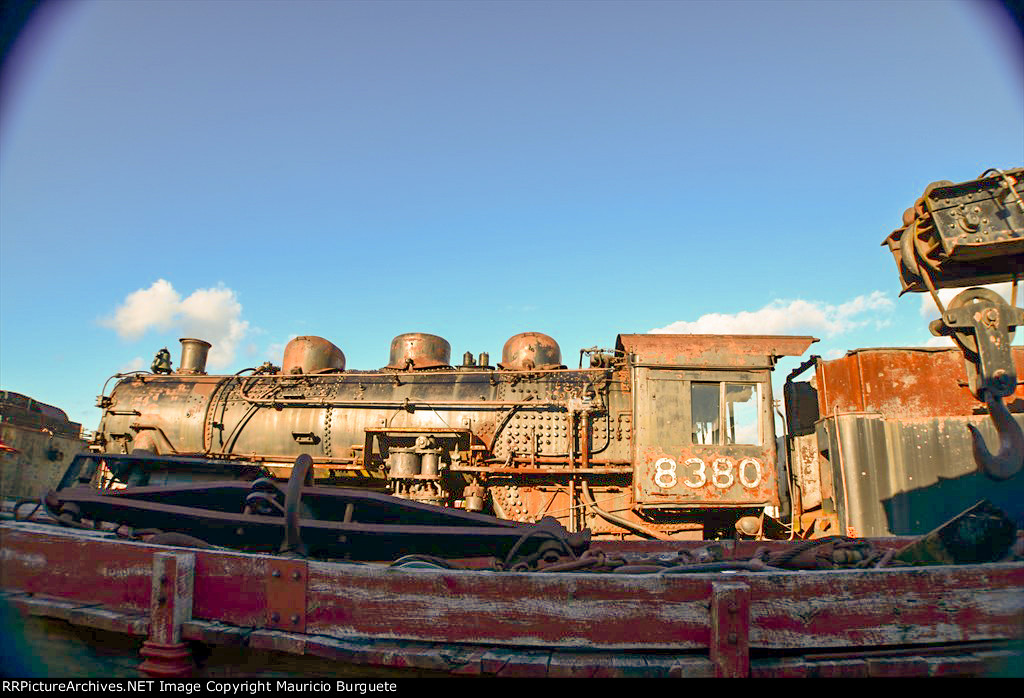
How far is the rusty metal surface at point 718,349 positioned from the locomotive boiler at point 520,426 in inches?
0.7

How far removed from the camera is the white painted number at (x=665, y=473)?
Answer: 276 inches

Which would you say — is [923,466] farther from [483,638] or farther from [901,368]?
[483,638]

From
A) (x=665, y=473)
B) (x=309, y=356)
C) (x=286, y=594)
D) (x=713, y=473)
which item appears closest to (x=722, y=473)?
(x=713, y=473)

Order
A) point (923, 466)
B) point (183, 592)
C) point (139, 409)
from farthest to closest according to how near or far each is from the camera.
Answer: point (139, 409), point (923, 466), point (183, 592)

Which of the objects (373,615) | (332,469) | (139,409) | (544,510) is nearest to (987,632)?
(373,615)

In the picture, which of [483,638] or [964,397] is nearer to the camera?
[483,638]

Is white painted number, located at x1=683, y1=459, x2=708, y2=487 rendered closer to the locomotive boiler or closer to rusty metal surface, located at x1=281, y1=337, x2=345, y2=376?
the locomotive boiler

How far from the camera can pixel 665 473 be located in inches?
277

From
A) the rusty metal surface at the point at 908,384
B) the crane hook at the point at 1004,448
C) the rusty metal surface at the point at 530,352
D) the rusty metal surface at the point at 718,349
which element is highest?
the rusty metal surface at the point at 530,352

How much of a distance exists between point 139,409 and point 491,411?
6349mm

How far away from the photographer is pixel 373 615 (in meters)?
2.38

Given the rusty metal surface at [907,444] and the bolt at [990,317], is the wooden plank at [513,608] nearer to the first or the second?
the bolt at [990,317]

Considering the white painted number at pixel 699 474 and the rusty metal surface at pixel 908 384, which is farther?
the rusty metal surface at pixel 908 384

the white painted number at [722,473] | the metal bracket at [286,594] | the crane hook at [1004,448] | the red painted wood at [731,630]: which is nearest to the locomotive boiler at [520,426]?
the white painted number at [722,473]
